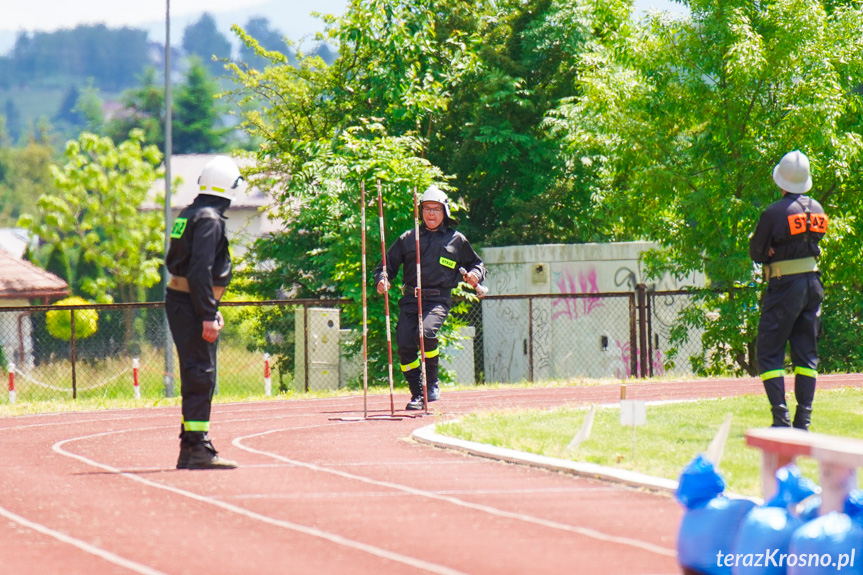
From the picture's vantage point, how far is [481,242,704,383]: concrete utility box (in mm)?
23812

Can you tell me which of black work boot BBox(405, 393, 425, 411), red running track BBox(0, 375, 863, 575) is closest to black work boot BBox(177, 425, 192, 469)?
red running track BBox(0, 375, 863, 575)

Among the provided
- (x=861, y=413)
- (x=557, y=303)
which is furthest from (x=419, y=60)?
(x=861, y=413)

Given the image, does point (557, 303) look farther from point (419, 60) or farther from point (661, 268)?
point (419, 60)

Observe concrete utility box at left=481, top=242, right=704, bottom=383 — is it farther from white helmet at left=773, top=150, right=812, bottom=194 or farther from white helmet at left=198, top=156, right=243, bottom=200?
white helmet at left=198, top=156, right=243, bottom=200

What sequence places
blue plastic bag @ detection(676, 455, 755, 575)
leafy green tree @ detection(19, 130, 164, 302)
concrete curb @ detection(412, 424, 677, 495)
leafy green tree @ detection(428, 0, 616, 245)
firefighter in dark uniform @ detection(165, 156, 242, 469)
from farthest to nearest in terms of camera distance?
leafy green tree @ detection(19, 130, 164, 302)
leafy green tree @ detection(428, 0, 616, 245)
firefighter in dark uniform @ detection(165, 156, 242, 469)
concrete curb @ detection(412, 424, 677, 495)
blue plastic bag @ detection(676, 455, 755, 575)

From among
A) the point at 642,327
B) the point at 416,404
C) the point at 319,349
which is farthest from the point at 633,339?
the point at 416,404

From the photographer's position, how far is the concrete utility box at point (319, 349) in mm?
20500

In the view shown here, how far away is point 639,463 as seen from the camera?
26.0 feet

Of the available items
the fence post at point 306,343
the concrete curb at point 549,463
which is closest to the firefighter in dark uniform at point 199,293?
the concrete curb at point 549,463

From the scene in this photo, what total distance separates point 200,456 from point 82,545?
2448 mm

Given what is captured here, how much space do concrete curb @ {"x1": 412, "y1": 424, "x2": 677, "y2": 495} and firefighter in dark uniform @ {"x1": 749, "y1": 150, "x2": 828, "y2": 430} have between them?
181 cm

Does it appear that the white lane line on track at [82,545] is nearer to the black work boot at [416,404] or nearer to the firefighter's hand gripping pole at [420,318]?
the firefighter's hand gripping pole at [420,318]

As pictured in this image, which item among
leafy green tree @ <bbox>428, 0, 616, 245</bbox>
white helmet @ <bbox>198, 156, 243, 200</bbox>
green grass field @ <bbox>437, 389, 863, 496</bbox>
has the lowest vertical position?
green grass field @ <bbox>437, 389, 863, 496</bbox>

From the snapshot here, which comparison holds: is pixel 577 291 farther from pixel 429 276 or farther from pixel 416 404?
pixel 416 404
